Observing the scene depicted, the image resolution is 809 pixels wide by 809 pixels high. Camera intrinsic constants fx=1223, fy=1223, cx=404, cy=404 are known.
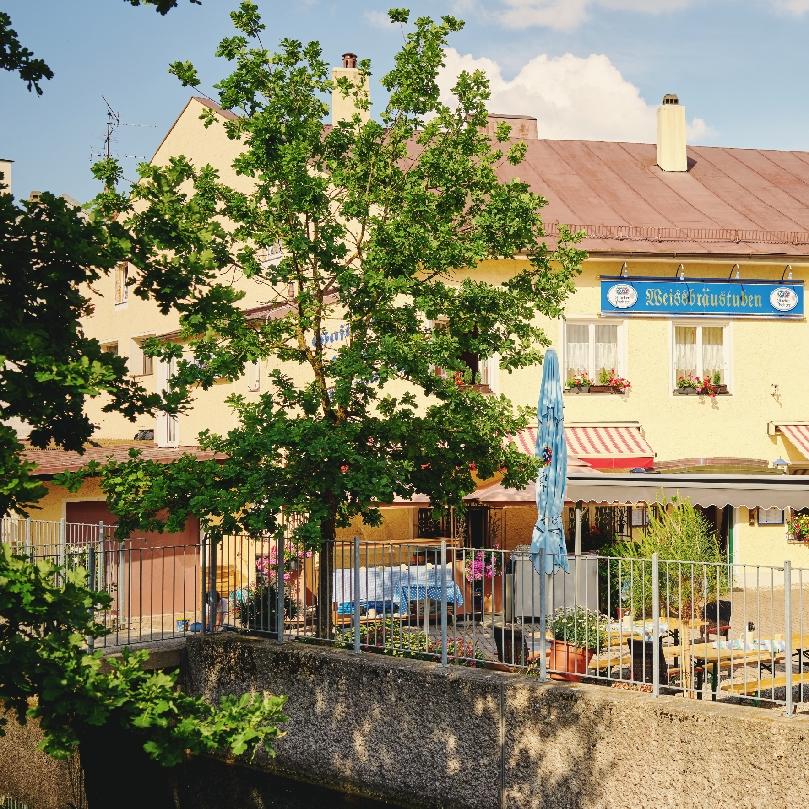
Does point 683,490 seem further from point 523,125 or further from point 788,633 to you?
point 523,125

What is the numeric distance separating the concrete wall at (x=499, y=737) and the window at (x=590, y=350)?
→ 13.4 metres

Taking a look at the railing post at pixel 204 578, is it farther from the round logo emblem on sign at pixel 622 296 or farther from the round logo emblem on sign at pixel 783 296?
the round logo emblem on sign at pixel 783 296

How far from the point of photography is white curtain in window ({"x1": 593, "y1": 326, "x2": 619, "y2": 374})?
84.7 ft

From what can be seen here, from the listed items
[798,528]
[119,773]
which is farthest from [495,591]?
[798,528]

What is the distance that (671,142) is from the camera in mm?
30391

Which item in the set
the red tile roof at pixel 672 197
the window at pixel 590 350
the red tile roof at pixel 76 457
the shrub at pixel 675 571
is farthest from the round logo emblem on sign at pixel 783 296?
the red tile roof at pixel 76 457

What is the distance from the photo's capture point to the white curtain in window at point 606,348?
1016 inches

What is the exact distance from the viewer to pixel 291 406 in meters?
14.0

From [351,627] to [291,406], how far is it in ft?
8.51

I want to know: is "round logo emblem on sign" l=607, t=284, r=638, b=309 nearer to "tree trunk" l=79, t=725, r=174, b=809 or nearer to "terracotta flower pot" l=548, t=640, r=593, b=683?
"terracotta flower pot" l=548, t=640, r=593, b=683

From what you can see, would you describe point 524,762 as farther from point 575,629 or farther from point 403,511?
point 403,511

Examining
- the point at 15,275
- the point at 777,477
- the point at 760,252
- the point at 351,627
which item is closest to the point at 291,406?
the point at 351,627

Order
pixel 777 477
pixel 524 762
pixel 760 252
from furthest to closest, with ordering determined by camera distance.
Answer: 1. pixel 760 252
2. pixel 777 477
3. pixel 524 762

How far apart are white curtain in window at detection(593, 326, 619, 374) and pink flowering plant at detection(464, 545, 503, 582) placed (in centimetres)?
1372
